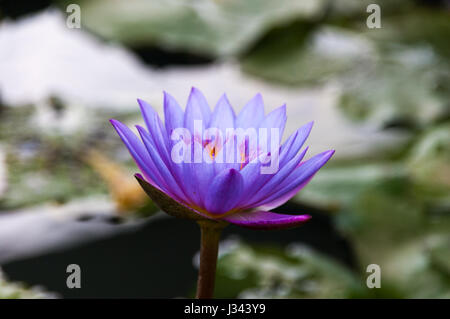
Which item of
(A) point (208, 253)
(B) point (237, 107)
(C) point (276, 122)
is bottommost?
(A) point (208, 253)

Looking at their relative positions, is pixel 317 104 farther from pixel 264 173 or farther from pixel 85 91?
pixel 264 173

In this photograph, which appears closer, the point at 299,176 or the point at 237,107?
the point at 299,176

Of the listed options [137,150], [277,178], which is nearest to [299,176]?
[277,178]

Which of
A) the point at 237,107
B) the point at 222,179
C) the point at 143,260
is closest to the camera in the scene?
the point at 222,179

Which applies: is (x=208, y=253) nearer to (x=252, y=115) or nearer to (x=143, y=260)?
(x=252, y=115)

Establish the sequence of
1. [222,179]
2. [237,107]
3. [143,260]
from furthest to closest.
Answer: [237,107] < [143,260] < [222,179]

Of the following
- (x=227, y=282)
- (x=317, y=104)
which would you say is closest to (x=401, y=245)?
(x=227, y=282)

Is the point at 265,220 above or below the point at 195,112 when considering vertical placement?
below
